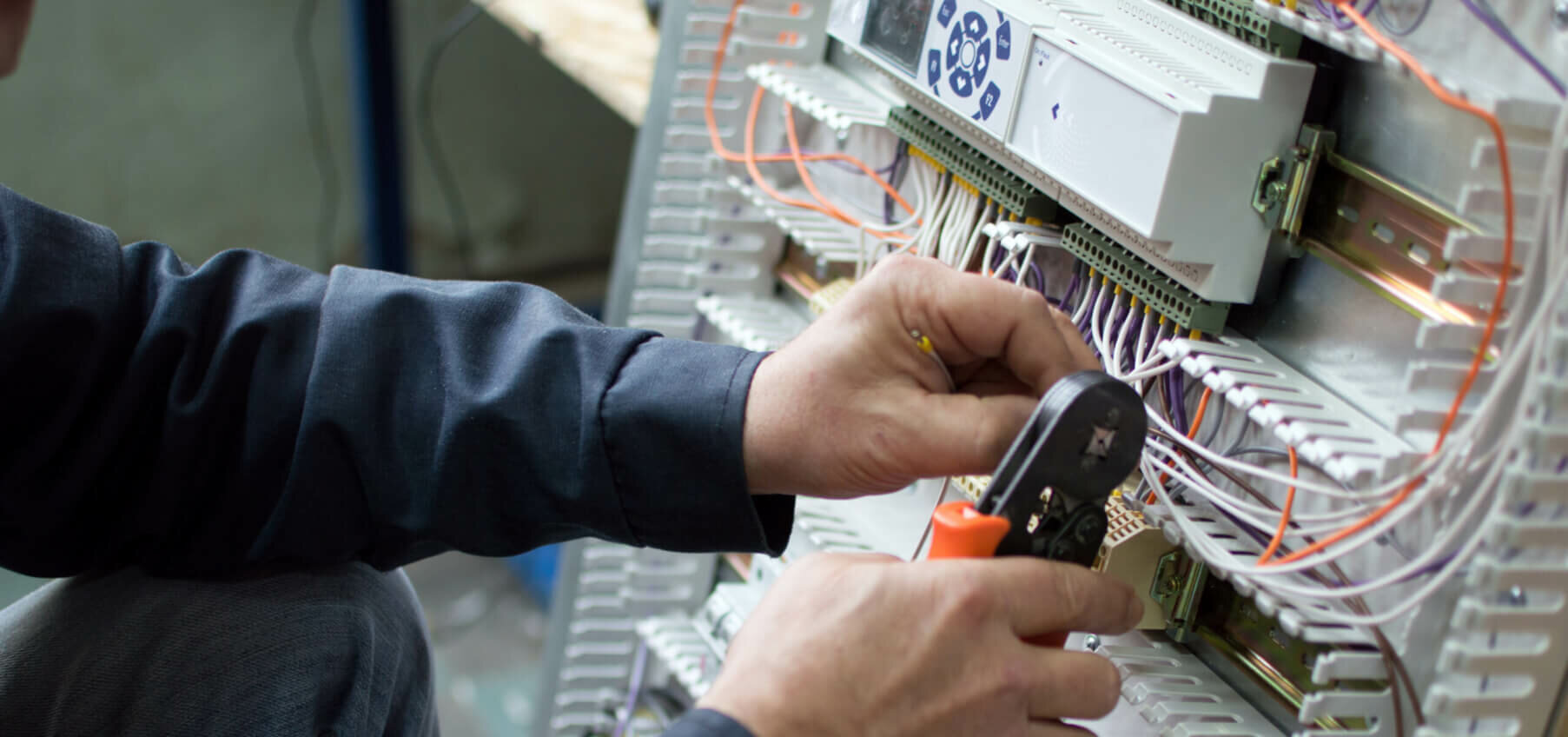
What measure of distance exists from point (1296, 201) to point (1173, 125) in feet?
0.32

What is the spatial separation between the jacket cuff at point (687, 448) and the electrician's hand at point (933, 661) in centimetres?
15

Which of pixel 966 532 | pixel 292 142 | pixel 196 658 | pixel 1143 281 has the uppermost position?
pixel 1143 281

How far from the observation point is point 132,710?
0.84 m

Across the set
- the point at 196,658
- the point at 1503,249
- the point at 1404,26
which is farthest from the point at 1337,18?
the point at 196,658

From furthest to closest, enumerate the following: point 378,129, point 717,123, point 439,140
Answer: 1. point 439,140
2. point 378,129
3. point 717,123

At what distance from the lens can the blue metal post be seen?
2.20 m

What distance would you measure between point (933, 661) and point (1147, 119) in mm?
327

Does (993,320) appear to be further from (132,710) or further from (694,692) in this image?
(694,692)

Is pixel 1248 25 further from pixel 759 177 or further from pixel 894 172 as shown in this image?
pixel 759 177

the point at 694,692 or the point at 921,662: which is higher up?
the point at 921,662

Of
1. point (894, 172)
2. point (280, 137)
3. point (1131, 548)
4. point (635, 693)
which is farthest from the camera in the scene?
point (280, 137)

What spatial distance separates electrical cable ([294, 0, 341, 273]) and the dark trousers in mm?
2152

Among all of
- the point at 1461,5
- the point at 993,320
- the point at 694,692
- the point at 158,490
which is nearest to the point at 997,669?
the point at 993,320

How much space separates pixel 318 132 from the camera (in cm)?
291
